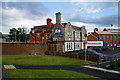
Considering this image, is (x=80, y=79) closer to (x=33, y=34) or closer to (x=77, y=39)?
(x=77, y=39)

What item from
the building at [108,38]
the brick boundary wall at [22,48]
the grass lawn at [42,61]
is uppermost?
the building at [108,38]

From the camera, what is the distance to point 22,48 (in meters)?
32.7

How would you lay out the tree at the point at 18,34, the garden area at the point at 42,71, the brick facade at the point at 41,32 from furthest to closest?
the tree at the point at 18,34, the brick facade at the point at 41,32, the garden area at the point at 42,71

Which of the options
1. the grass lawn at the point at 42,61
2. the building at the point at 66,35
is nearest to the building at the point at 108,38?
the building at the point at 66,35

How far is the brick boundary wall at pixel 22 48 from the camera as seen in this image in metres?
31.0

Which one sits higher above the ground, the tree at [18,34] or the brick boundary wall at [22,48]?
the tree at [18,34]

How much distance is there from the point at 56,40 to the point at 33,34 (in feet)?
67.0

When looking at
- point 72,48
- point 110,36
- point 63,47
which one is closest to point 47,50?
point 63,47

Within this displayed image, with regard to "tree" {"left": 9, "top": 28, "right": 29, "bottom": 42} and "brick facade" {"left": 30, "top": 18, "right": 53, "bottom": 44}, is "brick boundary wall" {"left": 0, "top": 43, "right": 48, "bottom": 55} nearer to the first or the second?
"brick facade" {"left": 30, "top": 18, "right": 53, "bottom": 44}

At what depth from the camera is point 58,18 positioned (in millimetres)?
36031

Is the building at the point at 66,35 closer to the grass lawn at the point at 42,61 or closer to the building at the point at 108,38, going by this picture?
the grass lawn at the point at 42,61

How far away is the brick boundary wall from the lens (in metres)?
31.0

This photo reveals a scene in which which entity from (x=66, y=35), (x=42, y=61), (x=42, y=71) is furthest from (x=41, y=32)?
(x=42, y=71)

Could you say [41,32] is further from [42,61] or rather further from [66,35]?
[42,61]
